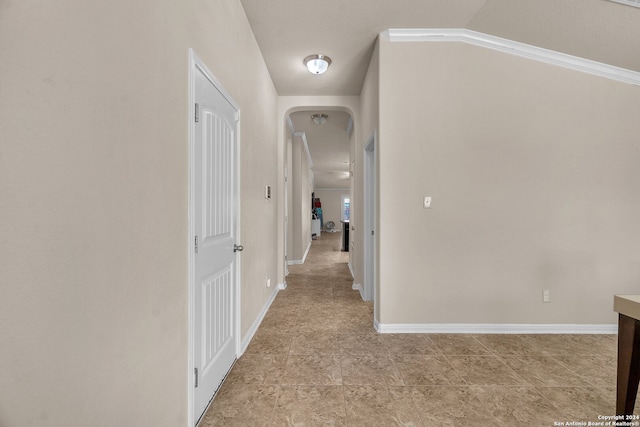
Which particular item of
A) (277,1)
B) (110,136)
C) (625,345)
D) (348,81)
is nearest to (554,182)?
(625,345)

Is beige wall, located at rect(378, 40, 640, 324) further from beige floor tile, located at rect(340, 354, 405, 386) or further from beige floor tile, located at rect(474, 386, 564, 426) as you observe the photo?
beige floor tile, located at rect(474, 386, 564, 426)

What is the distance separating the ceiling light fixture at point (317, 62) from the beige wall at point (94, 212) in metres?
1.87

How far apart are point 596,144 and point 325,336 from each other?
325 cm

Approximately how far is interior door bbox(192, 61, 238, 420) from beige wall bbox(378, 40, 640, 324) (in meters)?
1.44

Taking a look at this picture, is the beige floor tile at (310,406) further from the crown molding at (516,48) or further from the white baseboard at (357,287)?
the crown molding at (516,48)

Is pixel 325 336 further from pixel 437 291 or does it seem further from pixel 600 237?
pixel 600 237

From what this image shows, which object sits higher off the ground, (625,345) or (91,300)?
(91,300)

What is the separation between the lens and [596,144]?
9.30 feet

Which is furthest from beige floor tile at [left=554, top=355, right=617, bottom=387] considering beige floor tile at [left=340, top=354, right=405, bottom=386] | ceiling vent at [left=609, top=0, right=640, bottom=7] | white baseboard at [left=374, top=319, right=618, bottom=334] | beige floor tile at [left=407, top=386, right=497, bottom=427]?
→ ceiling vent at [left=609, top=0, right=640, bottom=7]

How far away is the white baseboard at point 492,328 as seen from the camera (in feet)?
9.18

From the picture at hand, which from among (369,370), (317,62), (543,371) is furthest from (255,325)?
(317,62)

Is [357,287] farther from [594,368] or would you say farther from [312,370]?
[594,368]

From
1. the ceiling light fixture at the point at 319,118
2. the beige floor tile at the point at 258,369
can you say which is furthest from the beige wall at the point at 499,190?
the ceiling light fixture at the point at 319,118

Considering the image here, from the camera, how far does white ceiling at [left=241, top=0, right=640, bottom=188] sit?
92.5 inches
